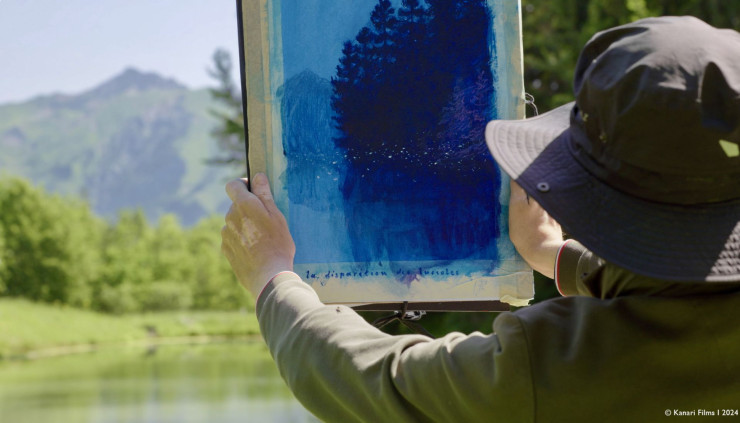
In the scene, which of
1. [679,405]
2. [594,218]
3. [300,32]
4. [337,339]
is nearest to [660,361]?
[679,405]

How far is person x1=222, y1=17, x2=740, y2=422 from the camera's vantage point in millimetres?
824

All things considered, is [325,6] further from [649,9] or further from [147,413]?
[147,413]

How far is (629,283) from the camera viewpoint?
88cm

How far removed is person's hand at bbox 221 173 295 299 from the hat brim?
47 cm

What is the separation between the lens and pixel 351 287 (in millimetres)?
1426

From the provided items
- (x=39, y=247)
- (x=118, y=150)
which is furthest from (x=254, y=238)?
(x=118, y=150)

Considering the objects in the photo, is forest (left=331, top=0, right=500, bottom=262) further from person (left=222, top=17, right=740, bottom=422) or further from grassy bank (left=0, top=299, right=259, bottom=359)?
grassy bank (left=0, top=299, right=259, bottom=359)

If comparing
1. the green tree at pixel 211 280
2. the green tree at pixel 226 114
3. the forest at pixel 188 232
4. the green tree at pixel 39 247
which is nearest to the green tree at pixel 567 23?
the forest at pixel 188 232

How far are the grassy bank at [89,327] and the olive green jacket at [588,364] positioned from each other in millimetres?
25575

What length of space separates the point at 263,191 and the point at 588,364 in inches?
29.7

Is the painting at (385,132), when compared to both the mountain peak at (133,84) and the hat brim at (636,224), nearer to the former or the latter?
the hat brim at (636,224)

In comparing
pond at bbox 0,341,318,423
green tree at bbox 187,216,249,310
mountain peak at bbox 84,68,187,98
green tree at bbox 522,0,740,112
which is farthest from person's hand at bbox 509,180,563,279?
mountain peak at bbox 84,68,187,98

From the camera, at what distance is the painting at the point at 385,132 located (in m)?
1.43

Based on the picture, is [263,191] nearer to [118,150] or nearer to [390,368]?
[390,368]
